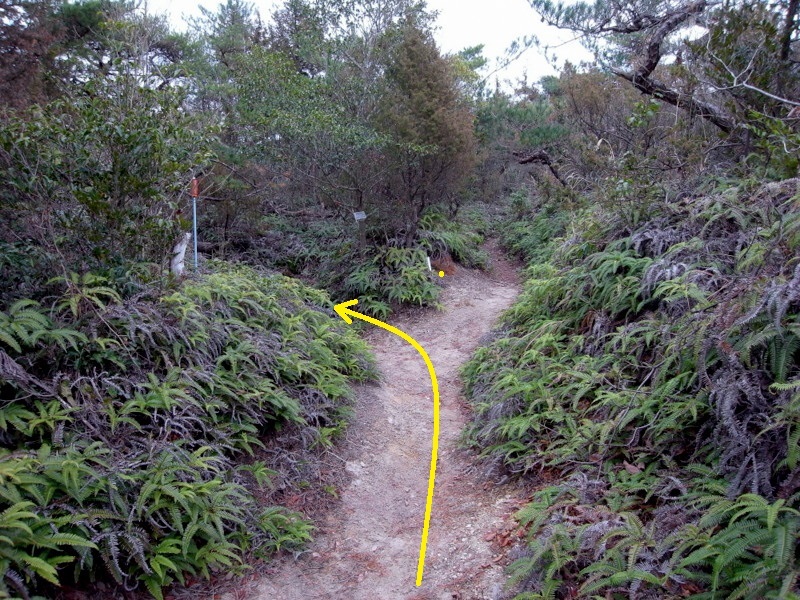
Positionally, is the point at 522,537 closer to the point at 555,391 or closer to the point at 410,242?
the point at 555,391

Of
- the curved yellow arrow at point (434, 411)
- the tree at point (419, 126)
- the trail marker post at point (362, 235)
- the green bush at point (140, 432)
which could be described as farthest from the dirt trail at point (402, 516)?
the tree at point (419, 126)

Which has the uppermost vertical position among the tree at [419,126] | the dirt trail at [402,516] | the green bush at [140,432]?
the tree at [419,126]

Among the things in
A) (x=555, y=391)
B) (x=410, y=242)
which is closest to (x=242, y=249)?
(x=410, y=242)

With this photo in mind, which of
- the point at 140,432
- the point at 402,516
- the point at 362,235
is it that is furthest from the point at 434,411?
the point at 362,235

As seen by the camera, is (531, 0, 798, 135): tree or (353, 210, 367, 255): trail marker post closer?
(531, 0, 798, 135): tree

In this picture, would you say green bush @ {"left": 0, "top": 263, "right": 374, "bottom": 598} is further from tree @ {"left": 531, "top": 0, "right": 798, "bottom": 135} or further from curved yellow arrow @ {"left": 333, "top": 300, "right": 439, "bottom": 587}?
tree @ {"left": 531, "top": 0, "right": 798, "bottom": 135}

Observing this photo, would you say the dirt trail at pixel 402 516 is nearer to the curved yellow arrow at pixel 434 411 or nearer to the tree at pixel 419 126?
the curved yellow arrow at pixel 434 411

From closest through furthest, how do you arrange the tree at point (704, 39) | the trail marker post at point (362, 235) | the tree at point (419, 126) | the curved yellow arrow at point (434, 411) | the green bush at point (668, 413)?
the green bush at point (668, 413) → the curved yellow arrow at point (434, 411) → the tree at point (704, 39) → the tree at point (419, 126) → the trail marker post at point (362, 235)

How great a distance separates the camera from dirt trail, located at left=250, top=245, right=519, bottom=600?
446 centimetres

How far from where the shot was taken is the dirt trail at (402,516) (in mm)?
4457

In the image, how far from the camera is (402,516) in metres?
5.53

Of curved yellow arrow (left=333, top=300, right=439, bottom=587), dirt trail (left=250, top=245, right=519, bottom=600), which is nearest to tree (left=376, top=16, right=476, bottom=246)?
curved yellow arrow (left=333, top=300, right=439, bottom=587)

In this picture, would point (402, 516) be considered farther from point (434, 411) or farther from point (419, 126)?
point (419, 126)

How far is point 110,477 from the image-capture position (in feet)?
13.4
